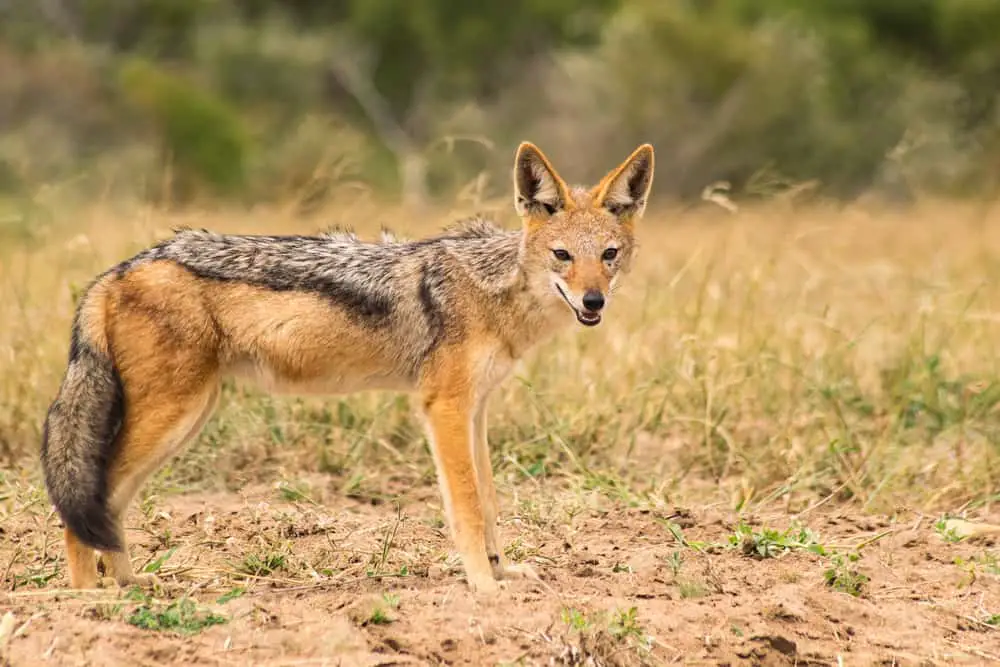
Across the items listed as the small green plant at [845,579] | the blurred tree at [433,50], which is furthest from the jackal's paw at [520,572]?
the blurred tree at [433,50]

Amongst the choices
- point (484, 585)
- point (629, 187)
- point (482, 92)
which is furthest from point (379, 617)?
point (482, 92)

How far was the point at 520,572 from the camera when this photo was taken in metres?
5.67

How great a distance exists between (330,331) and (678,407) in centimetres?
285

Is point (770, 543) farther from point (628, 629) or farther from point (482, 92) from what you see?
point (482, 92)

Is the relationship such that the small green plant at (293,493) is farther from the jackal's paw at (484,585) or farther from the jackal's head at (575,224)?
the jackal's head at (575,224)

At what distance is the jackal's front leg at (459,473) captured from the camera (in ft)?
18.0

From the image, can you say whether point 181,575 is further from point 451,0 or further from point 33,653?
point 451,0

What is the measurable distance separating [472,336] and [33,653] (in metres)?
2.10

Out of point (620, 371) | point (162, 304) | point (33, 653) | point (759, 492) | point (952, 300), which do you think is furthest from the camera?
point (952, 300)

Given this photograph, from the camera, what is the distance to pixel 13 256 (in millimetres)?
10172

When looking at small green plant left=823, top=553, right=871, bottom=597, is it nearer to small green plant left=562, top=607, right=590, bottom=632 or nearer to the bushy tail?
small green plant left=562, top=607, right=590, bottom=632

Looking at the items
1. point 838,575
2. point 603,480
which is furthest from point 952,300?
point 838,575

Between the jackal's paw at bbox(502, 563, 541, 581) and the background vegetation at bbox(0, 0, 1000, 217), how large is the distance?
3087 millimetres

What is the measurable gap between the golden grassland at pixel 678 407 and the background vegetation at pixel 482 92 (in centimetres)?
91
